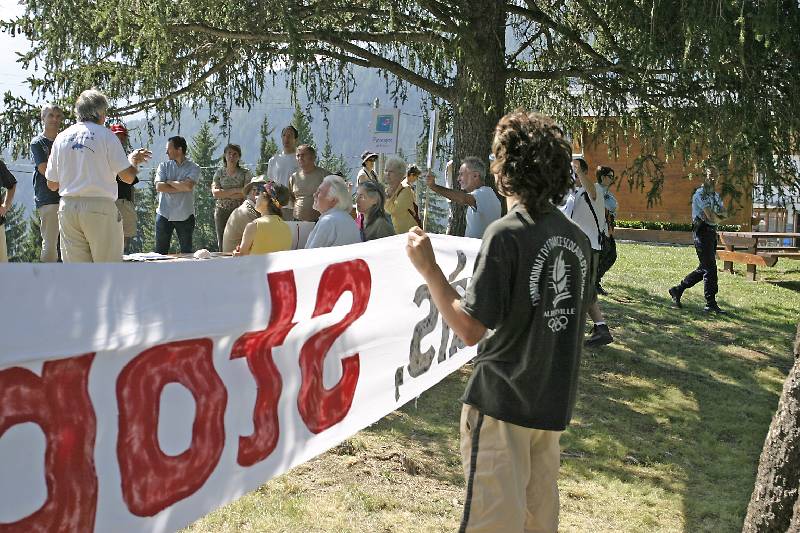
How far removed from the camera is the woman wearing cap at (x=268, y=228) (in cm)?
700

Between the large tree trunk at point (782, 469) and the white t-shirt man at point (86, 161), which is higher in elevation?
the white t-shirt man at point (86, 161)

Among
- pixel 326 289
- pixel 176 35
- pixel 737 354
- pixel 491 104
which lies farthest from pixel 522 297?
pixel 737 354

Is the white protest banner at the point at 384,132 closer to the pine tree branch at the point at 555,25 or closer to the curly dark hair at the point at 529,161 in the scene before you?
the pine tree branch at the point at 555,25

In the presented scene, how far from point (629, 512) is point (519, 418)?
2730mm

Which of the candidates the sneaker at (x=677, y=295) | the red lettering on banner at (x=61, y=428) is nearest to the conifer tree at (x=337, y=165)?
the sneaker at (x=677, y=295)

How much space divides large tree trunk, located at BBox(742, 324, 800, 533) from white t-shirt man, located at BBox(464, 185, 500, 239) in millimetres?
3773

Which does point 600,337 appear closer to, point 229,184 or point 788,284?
point 229,184

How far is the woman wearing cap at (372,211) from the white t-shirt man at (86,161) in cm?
177

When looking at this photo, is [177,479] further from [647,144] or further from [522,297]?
[647,144]

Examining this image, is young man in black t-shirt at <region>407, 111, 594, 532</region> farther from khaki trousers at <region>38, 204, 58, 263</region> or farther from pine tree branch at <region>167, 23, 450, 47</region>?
khaki trousers at <region>38, 204, 58, 263</region>

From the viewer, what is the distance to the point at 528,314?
9.91 ft

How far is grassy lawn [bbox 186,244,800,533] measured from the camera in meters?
5.05

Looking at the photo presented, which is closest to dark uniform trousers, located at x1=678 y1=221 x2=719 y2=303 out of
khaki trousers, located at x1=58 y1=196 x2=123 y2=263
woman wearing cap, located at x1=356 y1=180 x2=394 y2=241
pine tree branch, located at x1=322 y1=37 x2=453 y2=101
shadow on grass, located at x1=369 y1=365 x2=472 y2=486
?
pine tree branch, located at x1=322 y1=37 x2=453 y2=101

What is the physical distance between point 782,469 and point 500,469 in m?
1.67
